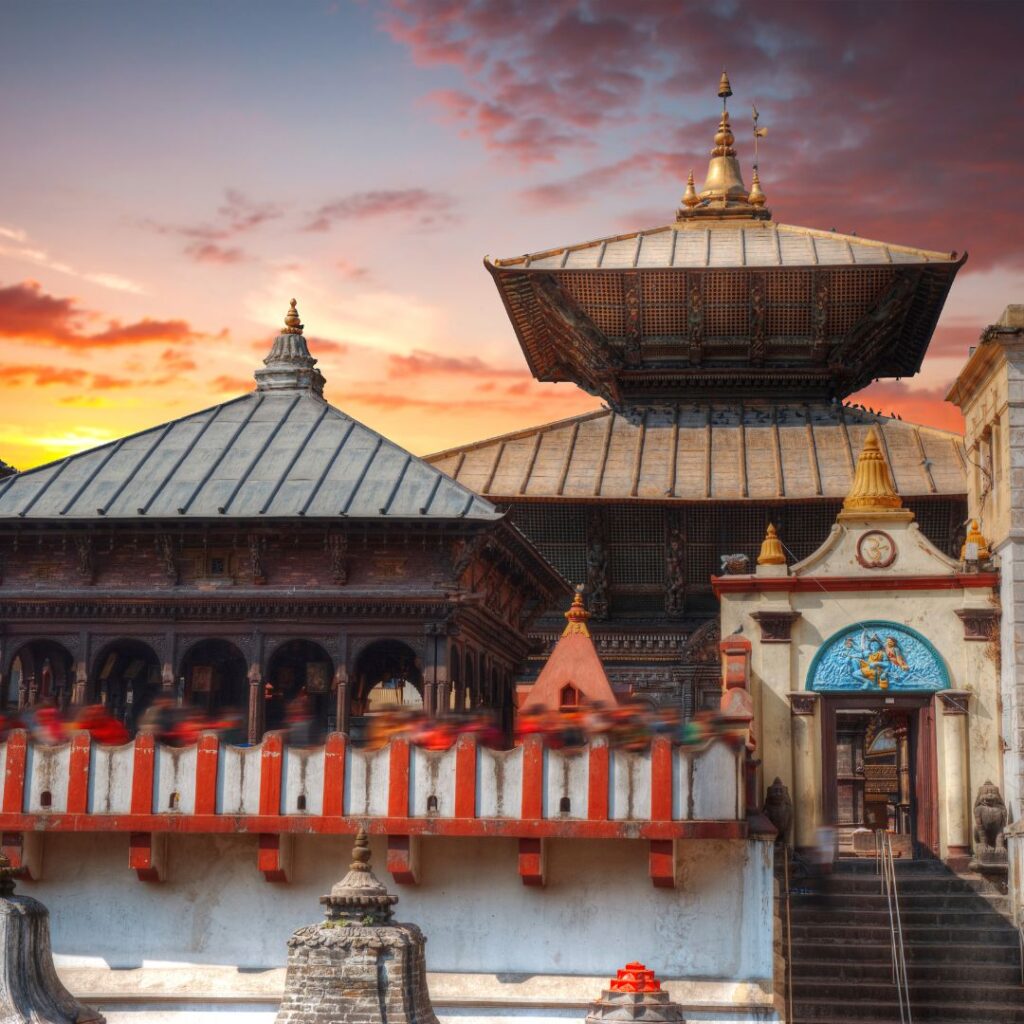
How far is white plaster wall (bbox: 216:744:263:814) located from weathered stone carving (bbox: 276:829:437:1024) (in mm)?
4084

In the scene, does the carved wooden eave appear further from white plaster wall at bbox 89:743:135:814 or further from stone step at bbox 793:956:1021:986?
stone step at bbox 793:956:1021:986

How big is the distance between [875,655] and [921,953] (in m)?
4.81

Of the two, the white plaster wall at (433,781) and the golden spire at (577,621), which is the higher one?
the golden spire at (577,621)

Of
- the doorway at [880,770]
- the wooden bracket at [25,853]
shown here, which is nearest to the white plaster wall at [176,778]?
the wooden bracket at [25,853]

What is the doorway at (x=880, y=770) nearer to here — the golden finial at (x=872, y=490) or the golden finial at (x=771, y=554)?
the golden finial at (x=771, y=554)

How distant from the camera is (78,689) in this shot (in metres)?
29.8

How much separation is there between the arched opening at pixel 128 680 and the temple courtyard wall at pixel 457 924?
15.6ft

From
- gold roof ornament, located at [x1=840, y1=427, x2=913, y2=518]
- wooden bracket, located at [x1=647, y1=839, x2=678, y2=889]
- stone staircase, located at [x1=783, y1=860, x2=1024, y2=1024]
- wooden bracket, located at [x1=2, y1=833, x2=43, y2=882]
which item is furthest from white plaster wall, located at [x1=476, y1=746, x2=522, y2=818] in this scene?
gold roof ornament, located at [x1=840, y1=427, x2=913, y2=518]

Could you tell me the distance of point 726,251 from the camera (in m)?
40.9

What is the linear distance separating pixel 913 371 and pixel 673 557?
32.8 ft

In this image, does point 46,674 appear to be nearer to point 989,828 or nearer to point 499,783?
point 499,783

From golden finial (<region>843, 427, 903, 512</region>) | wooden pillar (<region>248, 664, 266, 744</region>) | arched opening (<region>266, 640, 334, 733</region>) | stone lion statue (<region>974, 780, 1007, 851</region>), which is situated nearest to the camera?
stone lion statue (<region>974, 780, 1007, 851</region>)

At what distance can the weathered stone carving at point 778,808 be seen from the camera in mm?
27391

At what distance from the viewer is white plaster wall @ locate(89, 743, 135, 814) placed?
1046 inches
